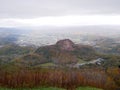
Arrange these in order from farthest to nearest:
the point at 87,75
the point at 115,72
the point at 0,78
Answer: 1. the point at 115,72
2. the point at 87,75
3. the point at 0,78

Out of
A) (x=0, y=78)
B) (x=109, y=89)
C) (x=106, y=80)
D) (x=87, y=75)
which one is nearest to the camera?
(x=109, y=89)

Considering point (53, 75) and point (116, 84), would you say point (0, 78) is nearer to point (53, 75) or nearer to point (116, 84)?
point (53, 75)

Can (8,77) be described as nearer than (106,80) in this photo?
Yes

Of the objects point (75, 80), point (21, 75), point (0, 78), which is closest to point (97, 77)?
point (75, 80)

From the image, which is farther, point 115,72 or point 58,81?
point 115,72

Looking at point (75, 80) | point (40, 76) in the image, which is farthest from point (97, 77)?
point (40, 76)

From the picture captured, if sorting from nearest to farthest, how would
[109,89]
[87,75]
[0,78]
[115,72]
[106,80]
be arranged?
[109,89]
[0,78]
[106,80]
[87,75]
[115,72]

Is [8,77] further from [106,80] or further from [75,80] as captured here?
[106,80]
